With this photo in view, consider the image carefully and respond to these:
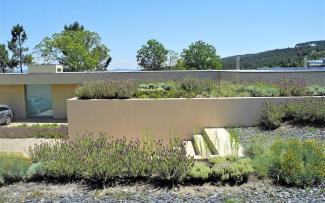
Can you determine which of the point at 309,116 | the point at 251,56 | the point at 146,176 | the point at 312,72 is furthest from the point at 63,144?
the point at 251,56

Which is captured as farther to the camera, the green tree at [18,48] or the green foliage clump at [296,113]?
the green tree at [18,48]

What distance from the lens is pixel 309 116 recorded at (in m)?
9.27

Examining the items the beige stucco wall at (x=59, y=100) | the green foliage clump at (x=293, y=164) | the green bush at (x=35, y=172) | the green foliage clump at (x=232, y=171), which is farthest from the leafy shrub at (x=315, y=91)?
the beige stucco wall at (x=59, y=100)

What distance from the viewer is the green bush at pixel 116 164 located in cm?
485

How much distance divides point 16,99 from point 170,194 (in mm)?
23989

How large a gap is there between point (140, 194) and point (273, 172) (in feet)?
5.95

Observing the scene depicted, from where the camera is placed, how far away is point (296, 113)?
31.1 feet

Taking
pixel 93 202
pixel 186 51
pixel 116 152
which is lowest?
pixel 93 202

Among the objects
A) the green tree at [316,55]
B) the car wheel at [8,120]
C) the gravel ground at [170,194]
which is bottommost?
the car wheel at [8,120]

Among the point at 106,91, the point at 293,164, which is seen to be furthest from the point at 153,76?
the point at 293,164

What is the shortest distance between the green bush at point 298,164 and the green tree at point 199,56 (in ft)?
142

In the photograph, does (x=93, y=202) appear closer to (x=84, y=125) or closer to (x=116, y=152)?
(x=116, y=152)

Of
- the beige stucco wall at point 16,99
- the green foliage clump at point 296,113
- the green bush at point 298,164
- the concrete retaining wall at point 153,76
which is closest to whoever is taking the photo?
the green bush at point 298,164

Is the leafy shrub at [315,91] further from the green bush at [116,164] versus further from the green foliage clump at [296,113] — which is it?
the green bush at [116,164]
